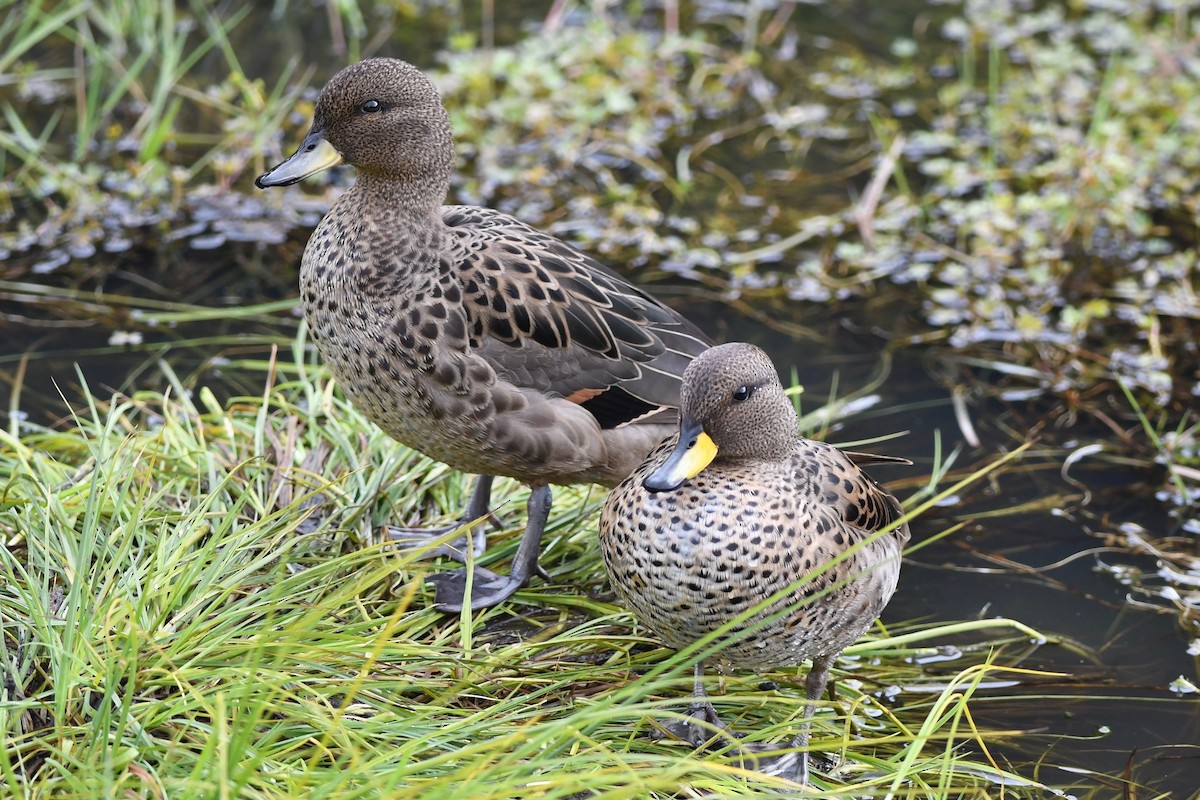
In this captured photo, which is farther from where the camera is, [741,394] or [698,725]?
[698,725]

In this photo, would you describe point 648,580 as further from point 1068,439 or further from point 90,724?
point 1068,439

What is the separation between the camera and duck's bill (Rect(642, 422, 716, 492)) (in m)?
3.01

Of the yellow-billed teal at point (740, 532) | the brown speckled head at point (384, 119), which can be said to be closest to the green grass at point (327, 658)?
the yellow-billed teal at point (740, 532)

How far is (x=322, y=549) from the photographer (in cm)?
388

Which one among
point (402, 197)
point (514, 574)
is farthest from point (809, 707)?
point (402, 197)

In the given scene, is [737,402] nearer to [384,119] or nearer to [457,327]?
[457,327]

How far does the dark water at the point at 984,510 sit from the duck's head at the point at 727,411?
48.7 inches

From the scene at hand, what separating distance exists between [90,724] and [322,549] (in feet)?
3.53

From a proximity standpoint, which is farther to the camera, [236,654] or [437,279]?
[437,279]

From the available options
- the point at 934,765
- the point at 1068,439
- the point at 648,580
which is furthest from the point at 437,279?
the point at 1068,439

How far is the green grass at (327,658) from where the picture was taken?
2.79 meters

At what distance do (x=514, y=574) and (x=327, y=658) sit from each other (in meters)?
0.86

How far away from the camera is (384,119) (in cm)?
379

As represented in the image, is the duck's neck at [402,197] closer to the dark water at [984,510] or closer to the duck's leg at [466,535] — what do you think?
the duck's leg at [466,535]
